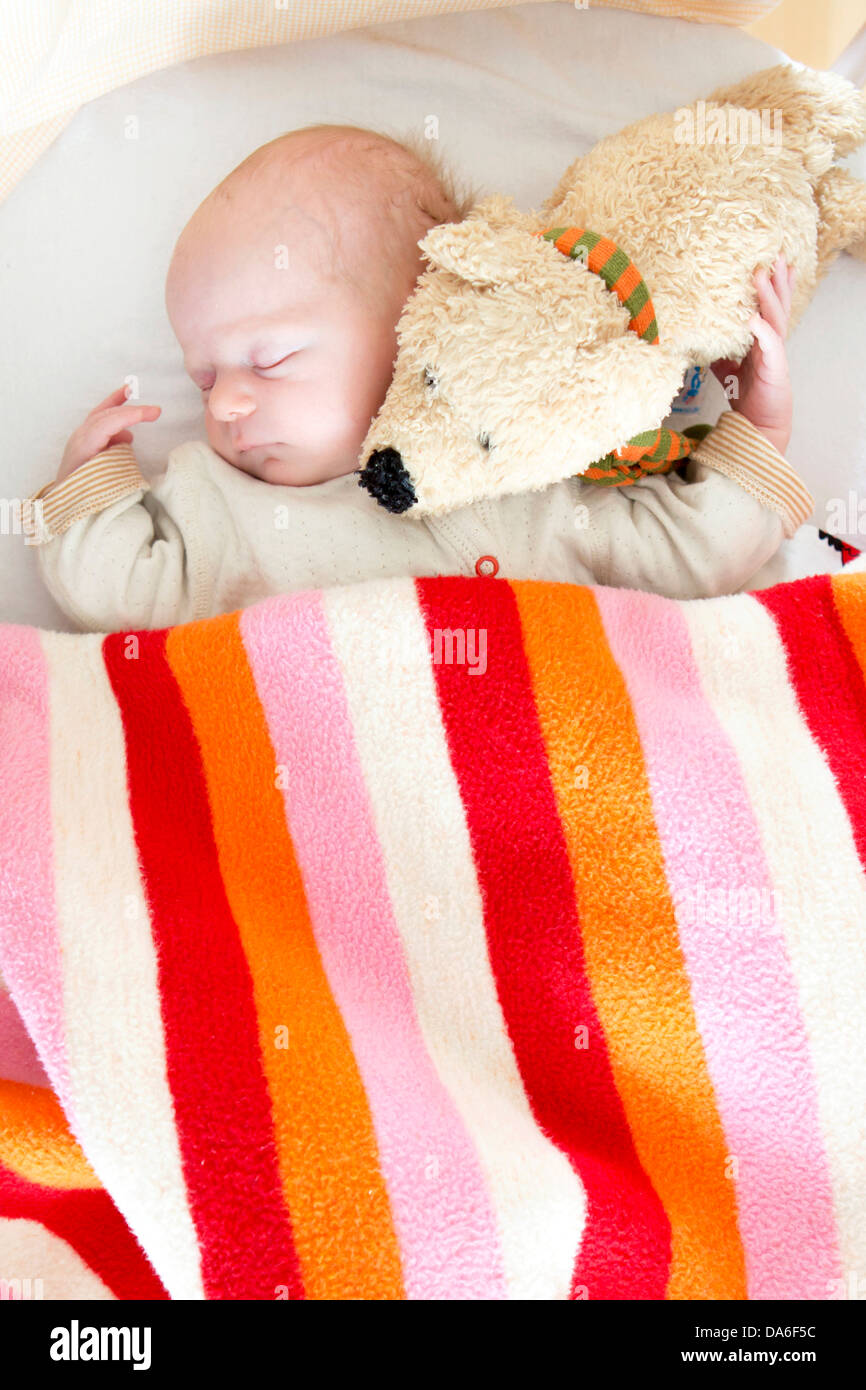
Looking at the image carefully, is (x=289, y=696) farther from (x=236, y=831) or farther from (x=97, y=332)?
(x=97, y=332)

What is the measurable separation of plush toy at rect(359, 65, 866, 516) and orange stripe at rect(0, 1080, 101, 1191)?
0.52m

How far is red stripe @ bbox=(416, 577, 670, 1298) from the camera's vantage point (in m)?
0.72

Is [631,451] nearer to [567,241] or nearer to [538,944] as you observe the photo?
[567,241]

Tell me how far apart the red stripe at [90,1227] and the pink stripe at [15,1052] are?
0.23ft

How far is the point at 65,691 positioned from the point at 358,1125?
0.40 metres

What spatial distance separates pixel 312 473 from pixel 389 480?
140 mm

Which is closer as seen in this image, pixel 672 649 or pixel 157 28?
pixel 672 649

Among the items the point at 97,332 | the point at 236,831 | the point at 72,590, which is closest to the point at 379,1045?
the point at 236,831

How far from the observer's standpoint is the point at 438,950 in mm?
808

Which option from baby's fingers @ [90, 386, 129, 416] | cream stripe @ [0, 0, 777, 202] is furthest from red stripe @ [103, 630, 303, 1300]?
cream stripe @ [0, 0, 777, 202]

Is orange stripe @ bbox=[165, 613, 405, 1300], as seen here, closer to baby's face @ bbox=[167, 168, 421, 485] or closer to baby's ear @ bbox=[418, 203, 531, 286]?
baby's face @ bbox=[167, 168, 421, 485]

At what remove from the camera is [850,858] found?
81 centimetres

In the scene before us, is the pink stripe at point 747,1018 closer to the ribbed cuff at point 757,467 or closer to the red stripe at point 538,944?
the red stripe at point 538,944

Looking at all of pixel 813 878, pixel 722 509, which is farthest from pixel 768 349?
pixel 813 878
